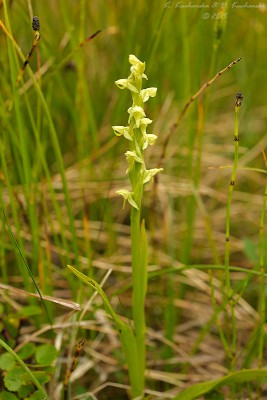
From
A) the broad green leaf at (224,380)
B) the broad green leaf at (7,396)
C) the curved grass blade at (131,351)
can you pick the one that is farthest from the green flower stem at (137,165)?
the broad green leaf at (7,396)

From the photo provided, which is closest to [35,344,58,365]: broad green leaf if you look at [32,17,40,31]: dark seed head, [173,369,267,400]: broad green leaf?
[173,369,267,400]: broad green leaf

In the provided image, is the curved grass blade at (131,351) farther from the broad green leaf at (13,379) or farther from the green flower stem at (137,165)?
the broad green leaf at (13,379)

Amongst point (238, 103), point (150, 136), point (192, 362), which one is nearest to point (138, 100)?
point (150, 136)

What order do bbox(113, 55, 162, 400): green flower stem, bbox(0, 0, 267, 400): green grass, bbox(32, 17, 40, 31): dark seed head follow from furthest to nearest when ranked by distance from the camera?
bbox(0, 0, 267, 400): green grass → bbox(32, 17, 40, 31): dark seed head → bbox(113, 55, 162, 400): green flower stem

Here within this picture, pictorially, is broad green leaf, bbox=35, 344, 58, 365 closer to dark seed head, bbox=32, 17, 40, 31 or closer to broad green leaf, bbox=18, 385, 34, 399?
broad green leaf, bbox=18, 385, 34, 399

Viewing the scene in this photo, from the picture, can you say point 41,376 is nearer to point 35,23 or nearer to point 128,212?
point 35,23

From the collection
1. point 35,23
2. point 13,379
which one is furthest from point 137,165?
point 13,379

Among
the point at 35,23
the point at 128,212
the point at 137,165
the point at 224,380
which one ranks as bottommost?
the point at 224,380
